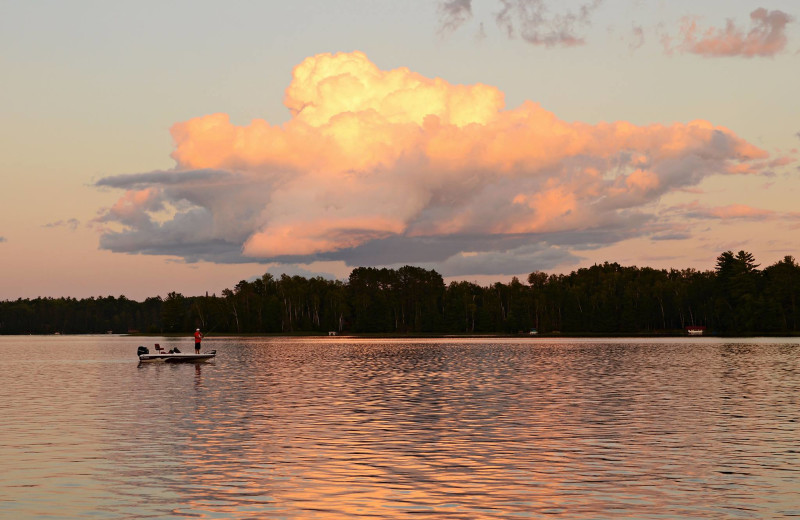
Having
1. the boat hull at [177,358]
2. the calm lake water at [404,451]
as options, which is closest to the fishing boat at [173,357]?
the boat hull at [177,358]

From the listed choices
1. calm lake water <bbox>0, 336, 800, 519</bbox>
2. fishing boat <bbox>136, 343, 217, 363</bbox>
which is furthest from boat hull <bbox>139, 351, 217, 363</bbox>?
calm lake water <bbox>0, 336, 800, 519</bbox>

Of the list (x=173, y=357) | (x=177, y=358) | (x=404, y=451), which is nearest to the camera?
(x=404, y=451)

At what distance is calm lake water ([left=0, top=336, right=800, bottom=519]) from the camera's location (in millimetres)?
22297

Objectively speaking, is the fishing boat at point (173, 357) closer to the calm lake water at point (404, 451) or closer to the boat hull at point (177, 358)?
the boat hull at point (177, 358)

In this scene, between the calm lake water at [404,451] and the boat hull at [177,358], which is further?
the boat hull at [177,358]

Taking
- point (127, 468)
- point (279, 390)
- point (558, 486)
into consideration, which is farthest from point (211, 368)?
point (558, 486)

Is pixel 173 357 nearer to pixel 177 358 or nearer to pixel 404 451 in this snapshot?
pixel 177 358

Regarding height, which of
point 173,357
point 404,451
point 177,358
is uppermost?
point 173,357

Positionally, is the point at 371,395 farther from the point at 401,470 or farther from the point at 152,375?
the point at 152,375

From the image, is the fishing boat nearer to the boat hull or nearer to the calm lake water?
the boat hull

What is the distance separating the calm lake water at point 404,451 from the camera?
22297mm

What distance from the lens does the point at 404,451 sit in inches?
1246

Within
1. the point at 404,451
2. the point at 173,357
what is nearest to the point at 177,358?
the point at 173,357

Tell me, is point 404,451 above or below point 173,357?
below
